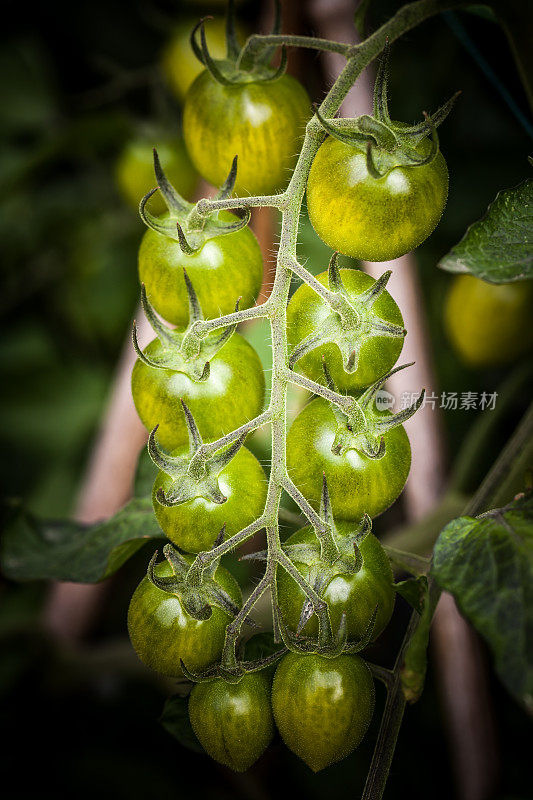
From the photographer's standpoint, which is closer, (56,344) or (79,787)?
(79,787)

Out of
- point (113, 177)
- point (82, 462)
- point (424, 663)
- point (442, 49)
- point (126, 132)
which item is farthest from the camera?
point (82, 462)

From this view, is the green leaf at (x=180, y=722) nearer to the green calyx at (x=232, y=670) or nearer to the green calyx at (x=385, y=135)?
the green calyx at (x=232, y=670)

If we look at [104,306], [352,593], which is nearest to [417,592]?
[352,593]

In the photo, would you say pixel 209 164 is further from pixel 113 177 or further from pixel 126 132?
pixel 113 177

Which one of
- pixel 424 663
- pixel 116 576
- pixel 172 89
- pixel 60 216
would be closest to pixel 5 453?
pixel 60 216

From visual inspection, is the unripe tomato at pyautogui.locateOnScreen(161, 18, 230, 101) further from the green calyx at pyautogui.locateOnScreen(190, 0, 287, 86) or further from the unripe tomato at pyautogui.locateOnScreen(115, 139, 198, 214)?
the green calyx at pyautogui.locateOnScreen(190, 0, 287, 86)

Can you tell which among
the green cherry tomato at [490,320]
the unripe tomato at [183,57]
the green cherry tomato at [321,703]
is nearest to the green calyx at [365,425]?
the green cherry tomato at [321,703]
